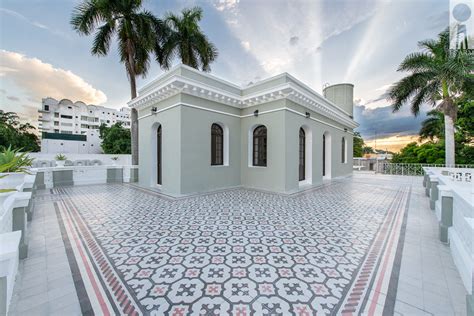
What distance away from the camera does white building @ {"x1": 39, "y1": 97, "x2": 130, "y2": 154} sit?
28.8m

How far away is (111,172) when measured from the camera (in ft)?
32.1

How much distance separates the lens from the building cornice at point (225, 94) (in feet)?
21.6

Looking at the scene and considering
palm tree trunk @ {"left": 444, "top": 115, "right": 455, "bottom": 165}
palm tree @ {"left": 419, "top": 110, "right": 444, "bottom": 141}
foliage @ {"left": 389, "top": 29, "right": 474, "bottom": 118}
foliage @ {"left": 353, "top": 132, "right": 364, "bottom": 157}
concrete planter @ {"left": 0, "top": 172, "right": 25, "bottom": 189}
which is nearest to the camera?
concrete planter @ {"left": 0, "top": 172, "right": 25, "bottom": 189}

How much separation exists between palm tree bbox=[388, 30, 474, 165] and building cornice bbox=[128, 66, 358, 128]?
5.87m

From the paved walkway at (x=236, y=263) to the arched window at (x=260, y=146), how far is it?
357 cm

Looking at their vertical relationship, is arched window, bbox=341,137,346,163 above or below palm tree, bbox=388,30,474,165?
below

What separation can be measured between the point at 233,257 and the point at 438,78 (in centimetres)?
→ 1404

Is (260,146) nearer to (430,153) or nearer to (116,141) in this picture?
(430,153)

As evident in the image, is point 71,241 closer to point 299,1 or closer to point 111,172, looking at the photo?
point 111,172

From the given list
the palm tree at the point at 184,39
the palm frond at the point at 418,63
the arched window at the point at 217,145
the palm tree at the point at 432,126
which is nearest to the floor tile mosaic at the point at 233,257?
the arched window at the point at 217,145

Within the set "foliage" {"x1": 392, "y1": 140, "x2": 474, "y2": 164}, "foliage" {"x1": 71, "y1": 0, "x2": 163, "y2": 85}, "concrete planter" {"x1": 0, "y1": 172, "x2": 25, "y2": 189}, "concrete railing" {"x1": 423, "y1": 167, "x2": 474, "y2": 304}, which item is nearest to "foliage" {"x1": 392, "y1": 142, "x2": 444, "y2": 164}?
"foliage" {"x1": 392, "y1": 140, "x2": 474, "y2": 164}

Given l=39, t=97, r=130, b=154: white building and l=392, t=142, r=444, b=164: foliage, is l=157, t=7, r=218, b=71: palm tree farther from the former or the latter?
l=39, t=97, r=130, b=154: white building

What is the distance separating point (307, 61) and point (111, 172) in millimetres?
12413

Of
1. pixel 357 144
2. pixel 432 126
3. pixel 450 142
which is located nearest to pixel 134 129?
pixel 450 142
